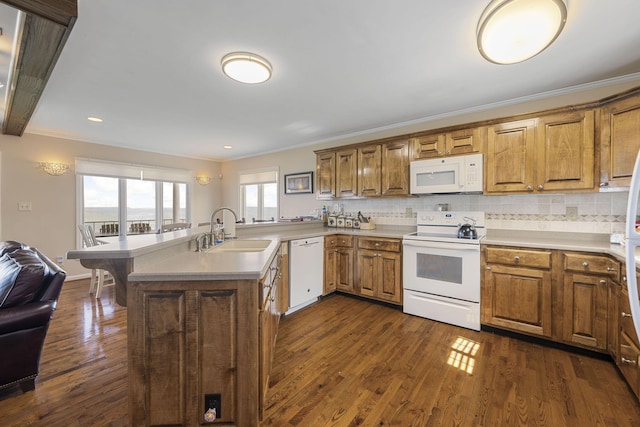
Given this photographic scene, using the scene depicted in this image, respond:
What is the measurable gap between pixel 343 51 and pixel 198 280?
6.16 feet

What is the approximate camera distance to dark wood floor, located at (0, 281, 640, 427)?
1.48 metres

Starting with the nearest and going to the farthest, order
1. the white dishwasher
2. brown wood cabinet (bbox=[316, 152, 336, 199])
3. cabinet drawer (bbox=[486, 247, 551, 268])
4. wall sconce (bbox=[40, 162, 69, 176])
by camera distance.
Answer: cabinet drawer (bbox=[486, 247, 551, 268])
the white dishwasher
brown wood cabinet (bbox=[316, 152, 336, 199])
wall sconce (bbox=[40, 162, 69, 176])

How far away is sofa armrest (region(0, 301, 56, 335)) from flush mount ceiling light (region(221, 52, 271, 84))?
2.11m

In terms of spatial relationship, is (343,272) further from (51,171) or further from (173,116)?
(51,171)

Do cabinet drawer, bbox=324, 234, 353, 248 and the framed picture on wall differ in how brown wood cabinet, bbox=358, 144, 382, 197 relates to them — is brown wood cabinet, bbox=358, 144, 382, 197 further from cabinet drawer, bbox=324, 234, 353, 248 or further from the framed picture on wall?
the framed picture on wall

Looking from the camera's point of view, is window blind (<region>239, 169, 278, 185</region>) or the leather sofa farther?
window blind (<region>239, 169, 278, 185</region>)

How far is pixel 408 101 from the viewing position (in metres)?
2.86

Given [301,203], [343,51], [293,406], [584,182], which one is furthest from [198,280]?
[301,203]

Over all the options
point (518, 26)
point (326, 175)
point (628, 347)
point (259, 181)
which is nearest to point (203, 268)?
point (518, 26)

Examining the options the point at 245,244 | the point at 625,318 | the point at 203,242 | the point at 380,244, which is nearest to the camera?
the point at 625,318

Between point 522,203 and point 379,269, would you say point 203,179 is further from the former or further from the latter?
point 522,203

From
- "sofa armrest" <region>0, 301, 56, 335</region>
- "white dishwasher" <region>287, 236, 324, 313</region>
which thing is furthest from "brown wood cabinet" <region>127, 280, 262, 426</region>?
"white dishwasher" <region>287, 236, 324, 313</region>

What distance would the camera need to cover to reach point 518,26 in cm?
148

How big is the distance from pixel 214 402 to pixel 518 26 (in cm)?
264
